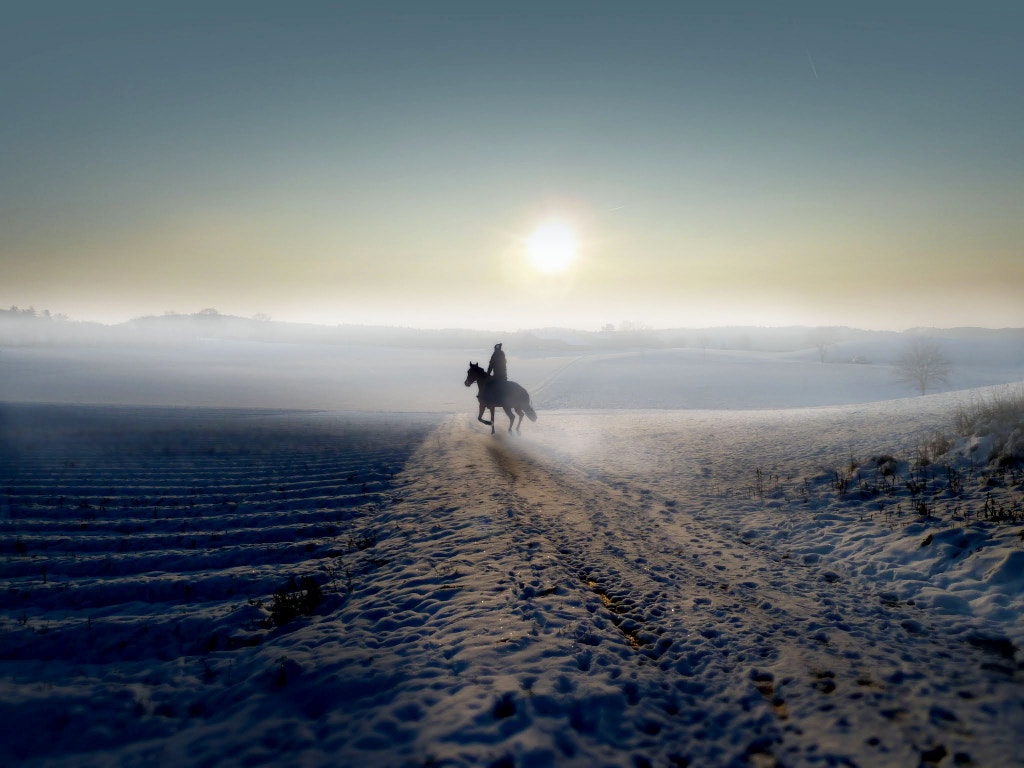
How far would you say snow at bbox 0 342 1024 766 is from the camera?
12.2 ft

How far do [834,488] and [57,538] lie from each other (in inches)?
595

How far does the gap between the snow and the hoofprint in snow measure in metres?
0.03

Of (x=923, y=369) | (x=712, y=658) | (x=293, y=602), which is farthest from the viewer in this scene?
(x=923, y=369)

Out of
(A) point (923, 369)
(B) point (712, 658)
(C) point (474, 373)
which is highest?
(A) point (923, 369)

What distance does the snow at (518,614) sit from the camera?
3.71 metres

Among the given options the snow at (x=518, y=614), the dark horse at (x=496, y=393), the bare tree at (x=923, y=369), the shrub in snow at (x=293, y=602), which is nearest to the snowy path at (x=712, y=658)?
the snow at (x=518, y=614)

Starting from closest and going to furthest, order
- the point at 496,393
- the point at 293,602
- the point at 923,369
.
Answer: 1. the point at 293,602
2. the point at 496,393
3. the point at 923,369

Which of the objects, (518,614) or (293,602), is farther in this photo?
(293,602)

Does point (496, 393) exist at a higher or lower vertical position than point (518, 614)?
higher

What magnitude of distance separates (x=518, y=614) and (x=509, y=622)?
222 mm

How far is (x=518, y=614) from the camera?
554cm

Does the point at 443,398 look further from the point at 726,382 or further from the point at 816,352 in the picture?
the point at 816,352

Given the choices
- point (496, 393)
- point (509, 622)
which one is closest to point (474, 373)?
point (496, 393)

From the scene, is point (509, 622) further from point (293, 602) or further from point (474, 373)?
point (474, 373)
